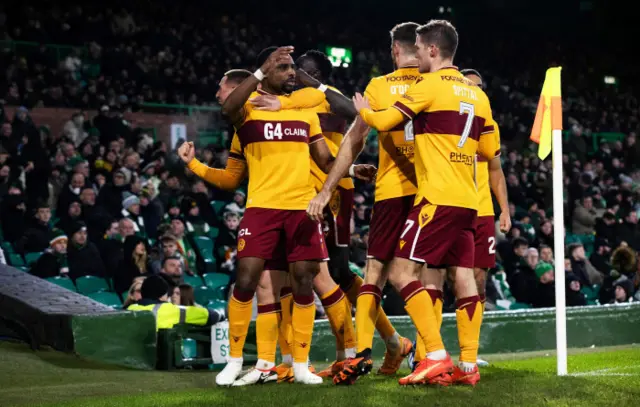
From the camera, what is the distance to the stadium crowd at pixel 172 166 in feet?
45.4

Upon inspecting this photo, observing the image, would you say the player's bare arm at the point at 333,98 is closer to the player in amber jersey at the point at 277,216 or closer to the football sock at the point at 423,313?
the player in amber jersey at the point at 277,216

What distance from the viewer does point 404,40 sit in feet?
23.7

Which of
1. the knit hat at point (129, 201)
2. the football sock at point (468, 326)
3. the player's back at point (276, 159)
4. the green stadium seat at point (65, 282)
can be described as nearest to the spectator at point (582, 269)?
the knit hat at point (129, 201)

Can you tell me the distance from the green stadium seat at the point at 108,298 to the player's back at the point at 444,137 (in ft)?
23.3

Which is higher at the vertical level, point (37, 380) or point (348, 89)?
point (348, 89)

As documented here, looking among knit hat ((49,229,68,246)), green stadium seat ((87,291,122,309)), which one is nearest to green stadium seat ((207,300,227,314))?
green stadium seat ((87,291,122,309))

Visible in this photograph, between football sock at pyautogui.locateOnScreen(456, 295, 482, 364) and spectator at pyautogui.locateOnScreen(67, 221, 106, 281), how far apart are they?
722 cm

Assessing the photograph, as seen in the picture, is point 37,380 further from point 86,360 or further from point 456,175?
point 456,175

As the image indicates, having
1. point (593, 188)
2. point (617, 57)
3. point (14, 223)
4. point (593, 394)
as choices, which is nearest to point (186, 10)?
point (593, 188)

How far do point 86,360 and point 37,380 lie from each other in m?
1.10

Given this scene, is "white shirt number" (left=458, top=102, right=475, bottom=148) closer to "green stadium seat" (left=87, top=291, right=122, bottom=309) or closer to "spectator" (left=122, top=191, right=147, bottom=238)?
"green stadium seat" (left=87, top=291, right=122, bottom=309)

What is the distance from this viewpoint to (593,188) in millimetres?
23844

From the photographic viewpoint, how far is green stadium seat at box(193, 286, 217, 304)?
1358cm

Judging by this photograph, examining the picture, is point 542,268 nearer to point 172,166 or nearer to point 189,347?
point 189,347
